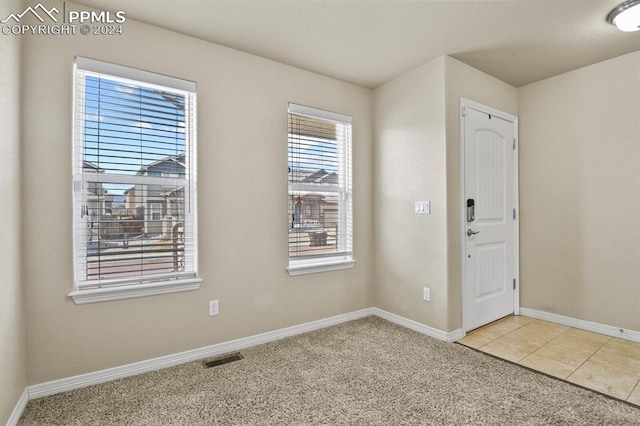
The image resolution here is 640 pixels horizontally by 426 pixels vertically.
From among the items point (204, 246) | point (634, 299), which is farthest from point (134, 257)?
point (634, 299)

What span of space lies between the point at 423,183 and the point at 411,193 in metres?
0.17

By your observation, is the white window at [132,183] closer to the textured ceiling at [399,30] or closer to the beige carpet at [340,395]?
the textured ceiling at [399,30]

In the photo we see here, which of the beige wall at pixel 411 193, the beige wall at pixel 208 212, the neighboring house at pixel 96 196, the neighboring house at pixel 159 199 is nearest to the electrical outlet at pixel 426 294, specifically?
the beige wall at pixel 411 193

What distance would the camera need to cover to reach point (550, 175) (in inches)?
131

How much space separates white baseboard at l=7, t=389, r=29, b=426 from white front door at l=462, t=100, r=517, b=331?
3261 millimetres

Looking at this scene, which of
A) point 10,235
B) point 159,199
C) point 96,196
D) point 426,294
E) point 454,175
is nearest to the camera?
point 10,235

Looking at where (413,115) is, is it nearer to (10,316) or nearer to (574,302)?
(574,302)

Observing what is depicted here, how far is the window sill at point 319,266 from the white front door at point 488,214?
1143 mm

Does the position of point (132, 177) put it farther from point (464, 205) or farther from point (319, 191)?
point (464, 205)

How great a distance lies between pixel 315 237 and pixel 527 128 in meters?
2.59

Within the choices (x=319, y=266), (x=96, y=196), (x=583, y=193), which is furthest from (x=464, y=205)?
(x=96, y=196)

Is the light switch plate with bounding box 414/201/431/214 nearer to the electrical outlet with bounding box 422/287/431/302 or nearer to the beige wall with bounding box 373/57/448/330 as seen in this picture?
the beige wall with bounding box 373/57/448/330

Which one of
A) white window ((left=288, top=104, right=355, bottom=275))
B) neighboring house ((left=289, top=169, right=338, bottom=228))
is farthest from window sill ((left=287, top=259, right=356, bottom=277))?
neighboring house ((left=289, top=169, right=338, bottom=228))

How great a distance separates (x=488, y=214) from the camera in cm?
325
